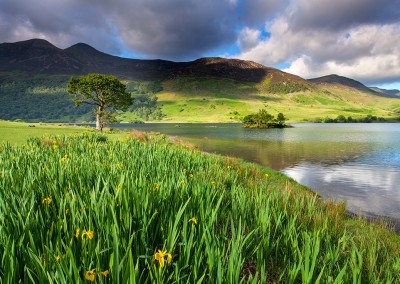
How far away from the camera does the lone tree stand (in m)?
55.3

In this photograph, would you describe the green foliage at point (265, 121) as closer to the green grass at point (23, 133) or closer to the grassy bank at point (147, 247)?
the green grass at point (23, 133)

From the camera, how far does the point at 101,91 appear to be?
5834cm

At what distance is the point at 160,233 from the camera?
3689mm

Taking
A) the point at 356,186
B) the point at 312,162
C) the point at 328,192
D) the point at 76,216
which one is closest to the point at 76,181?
the point at 76,216

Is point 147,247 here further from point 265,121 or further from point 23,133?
point 265,121

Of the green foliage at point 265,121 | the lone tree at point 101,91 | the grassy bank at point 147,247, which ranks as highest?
the lone tree at point 101,91

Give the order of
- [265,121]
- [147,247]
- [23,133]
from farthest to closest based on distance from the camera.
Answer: [265,121]
[23,133]
[147,247]

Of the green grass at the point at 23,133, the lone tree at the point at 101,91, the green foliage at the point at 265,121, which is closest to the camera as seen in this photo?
the green grass at the point at 23,133

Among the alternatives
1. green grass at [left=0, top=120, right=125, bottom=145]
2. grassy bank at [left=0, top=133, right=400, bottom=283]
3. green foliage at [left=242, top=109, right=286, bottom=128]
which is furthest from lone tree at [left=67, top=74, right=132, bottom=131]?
green foliage at [left=242, top=109, right=286, bottom=128]

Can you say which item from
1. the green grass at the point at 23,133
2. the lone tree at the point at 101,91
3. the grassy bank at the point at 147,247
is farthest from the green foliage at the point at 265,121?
the grassy bank at the point at 147,247

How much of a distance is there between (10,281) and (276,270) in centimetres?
320

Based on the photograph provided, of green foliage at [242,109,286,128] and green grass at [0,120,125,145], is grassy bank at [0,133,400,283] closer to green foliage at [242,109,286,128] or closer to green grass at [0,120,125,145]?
green grass at [0,120,125,145]

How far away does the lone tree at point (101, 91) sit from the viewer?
5531 centimetres

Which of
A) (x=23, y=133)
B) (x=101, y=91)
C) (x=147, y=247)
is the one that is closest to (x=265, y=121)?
(x=101, y=91)
